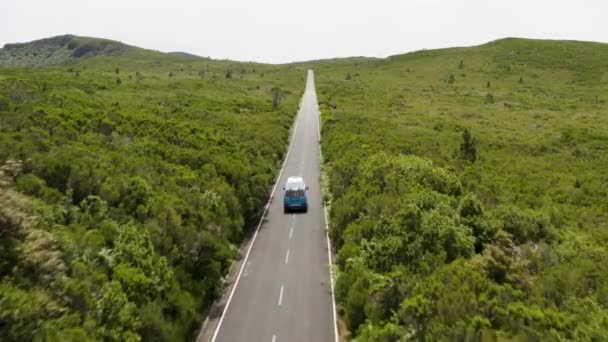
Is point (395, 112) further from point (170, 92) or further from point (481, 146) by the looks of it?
point (170, 92)

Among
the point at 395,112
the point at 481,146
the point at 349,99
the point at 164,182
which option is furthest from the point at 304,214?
the point at 349,99

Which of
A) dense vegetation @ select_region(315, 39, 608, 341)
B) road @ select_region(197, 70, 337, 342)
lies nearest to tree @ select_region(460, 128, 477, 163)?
dense vegetation @ select_region(315, 39, 608, 341)

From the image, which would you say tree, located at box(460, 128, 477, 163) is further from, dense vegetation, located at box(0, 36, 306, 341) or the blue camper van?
dense vegetation, located at box(0, 36, 306, 341)

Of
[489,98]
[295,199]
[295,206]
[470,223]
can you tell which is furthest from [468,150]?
[489,98]

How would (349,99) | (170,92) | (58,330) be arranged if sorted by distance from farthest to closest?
1. (349,99)
2. (170,92)
3. (58,330)

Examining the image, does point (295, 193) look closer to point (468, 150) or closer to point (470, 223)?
point (470, 223)

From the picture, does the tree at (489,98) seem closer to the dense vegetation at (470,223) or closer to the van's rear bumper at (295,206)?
the dense vegetation at (470,223)

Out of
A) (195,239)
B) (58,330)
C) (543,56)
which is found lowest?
(195,239)
